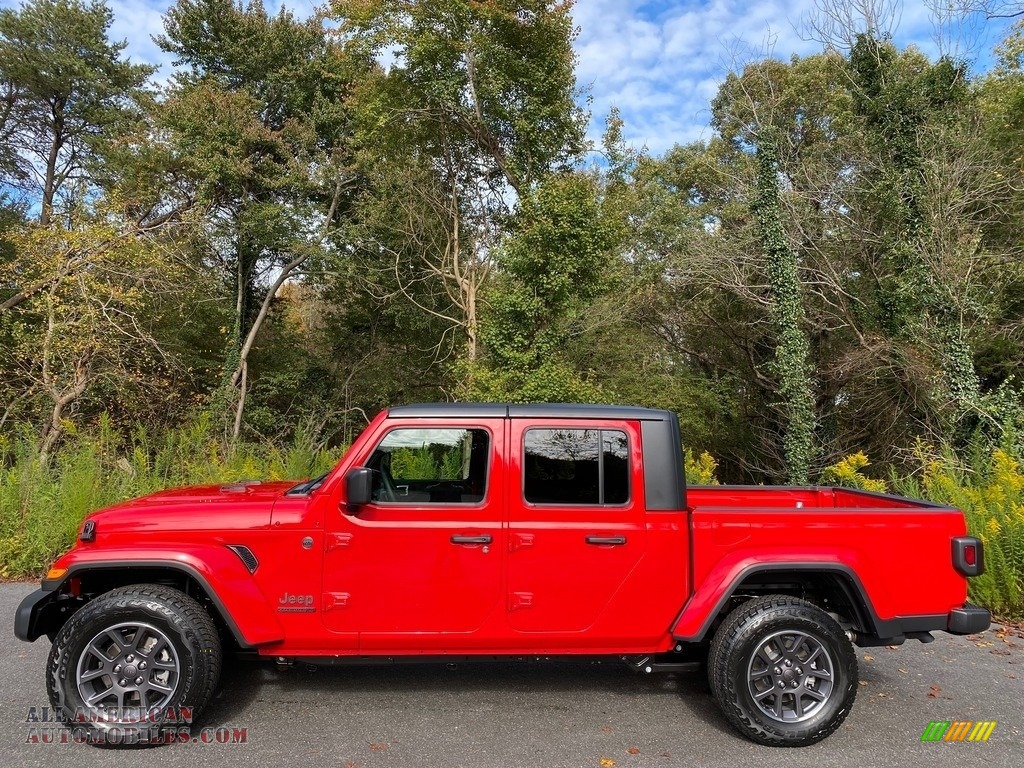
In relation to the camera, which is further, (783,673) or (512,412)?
(512,412)

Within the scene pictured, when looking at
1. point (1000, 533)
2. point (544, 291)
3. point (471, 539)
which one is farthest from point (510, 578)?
point (544, 291)

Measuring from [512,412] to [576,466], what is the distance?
48cm

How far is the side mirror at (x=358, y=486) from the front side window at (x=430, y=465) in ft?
1.09

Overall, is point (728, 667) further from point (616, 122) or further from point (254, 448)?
point (616, 122)

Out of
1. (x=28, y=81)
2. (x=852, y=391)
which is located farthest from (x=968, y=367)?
(x=28, y=81)

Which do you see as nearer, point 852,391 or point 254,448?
point 254,448

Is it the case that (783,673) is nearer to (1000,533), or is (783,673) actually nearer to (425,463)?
(425,463)

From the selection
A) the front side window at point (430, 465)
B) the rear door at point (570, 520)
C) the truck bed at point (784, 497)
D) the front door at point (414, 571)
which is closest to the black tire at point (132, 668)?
the front door at point (414, 571)

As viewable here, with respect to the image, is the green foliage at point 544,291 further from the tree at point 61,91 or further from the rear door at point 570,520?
the tree at point 61,91

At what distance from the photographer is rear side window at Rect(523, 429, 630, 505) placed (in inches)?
138

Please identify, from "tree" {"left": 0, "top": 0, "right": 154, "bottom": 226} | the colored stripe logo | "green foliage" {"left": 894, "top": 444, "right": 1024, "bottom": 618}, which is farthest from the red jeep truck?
"tree" {"left": 0, "top": 0, "right": 154, "bottom": 226}

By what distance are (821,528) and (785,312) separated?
1142 centimetres

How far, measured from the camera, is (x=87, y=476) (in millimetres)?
7137

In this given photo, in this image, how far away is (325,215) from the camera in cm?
1944
